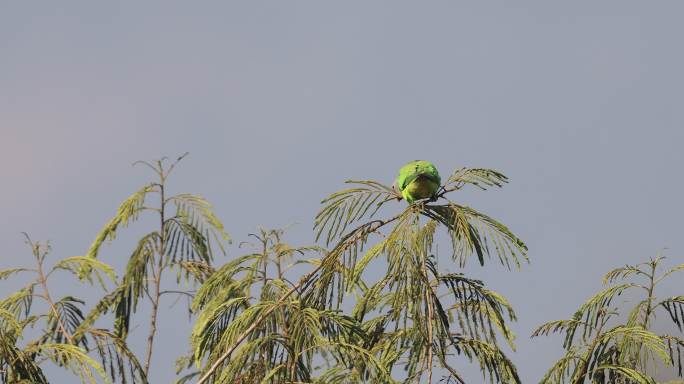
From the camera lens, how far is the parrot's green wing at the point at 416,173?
6066 mm

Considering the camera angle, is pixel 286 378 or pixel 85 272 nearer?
pixel 286 378

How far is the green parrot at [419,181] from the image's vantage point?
6.04m

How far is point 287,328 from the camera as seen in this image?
6754 mm

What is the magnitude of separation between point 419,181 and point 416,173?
0.07 m

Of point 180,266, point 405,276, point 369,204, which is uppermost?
point 180,266

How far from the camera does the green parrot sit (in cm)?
604

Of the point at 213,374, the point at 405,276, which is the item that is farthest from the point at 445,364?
the point at 213,374

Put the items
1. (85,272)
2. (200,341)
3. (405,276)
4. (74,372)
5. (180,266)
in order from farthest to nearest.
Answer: (180,266), (85,272), (200,341), (74,372), (405,276)

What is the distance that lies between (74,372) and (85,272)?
4.25 feet

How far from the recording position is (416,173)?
6.08 meters

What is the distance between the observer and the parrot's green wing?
239 inches

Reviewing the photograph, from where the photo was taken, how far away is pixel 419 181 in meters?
6.02

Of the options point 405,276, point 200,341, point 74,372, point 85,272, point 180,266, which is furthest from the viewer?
point 180,266

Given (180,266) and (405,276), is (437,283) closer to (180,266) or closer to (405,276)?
(405,276)
